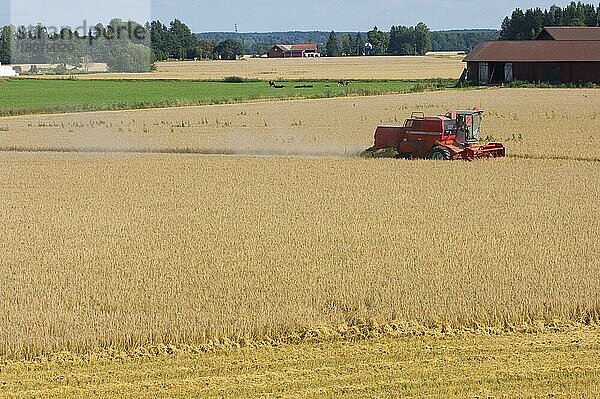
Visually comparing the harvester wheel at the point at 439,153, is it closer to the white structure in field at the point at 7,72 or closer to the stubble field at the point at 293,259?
the stubble field at the point at 293,259

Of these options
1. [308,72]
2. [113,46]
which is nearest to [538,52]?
[308,72]

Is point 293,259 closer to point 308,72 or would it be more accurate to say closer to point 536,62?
point 536,62

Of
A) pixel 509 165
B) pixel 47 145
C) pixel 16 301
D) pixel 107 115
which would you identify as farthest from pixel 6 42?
pixel 16 301

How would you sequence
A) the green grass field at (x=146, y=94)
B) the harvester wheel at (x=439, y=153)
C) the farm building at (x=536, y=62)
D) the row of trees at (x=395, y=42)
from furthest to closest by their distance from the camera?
1. the row of trees at (x=395, y=42)
2. the farm building at (x=536, y=62)
3. the green grass field at (x=146, y=94)
4. the harvester wheel at (x=439, y=153)

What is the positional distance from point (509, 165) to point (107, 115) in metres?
28.3

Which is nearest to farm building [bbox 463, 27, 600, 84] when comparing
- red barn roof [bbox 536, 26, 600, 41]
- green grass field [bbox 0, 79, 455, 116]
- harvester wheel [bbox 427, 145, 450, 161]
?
green grass field [bbox 0, 79, 455, 116]

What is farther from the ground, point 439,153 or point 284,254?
point 439,153

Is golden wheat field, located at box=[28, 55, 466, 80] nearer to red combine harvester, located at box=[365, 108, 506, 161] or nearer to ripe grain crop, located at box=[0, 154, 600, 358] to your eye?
red combine harvester, located at box=[365, 108, 506, 161]

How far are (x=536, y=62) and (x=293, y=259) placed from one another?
187ft

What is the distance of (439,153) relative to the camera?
26.0m

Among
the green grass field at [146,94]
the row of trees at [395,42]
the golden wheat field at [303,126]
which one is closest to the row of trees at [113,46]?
the row of trees at [395,42]

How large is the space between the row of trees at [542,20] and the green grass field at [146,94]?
147ft

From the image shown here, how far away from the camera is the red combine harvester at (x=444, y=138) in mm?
25859

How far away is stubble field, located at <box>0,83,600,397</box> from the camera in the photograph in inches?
402
